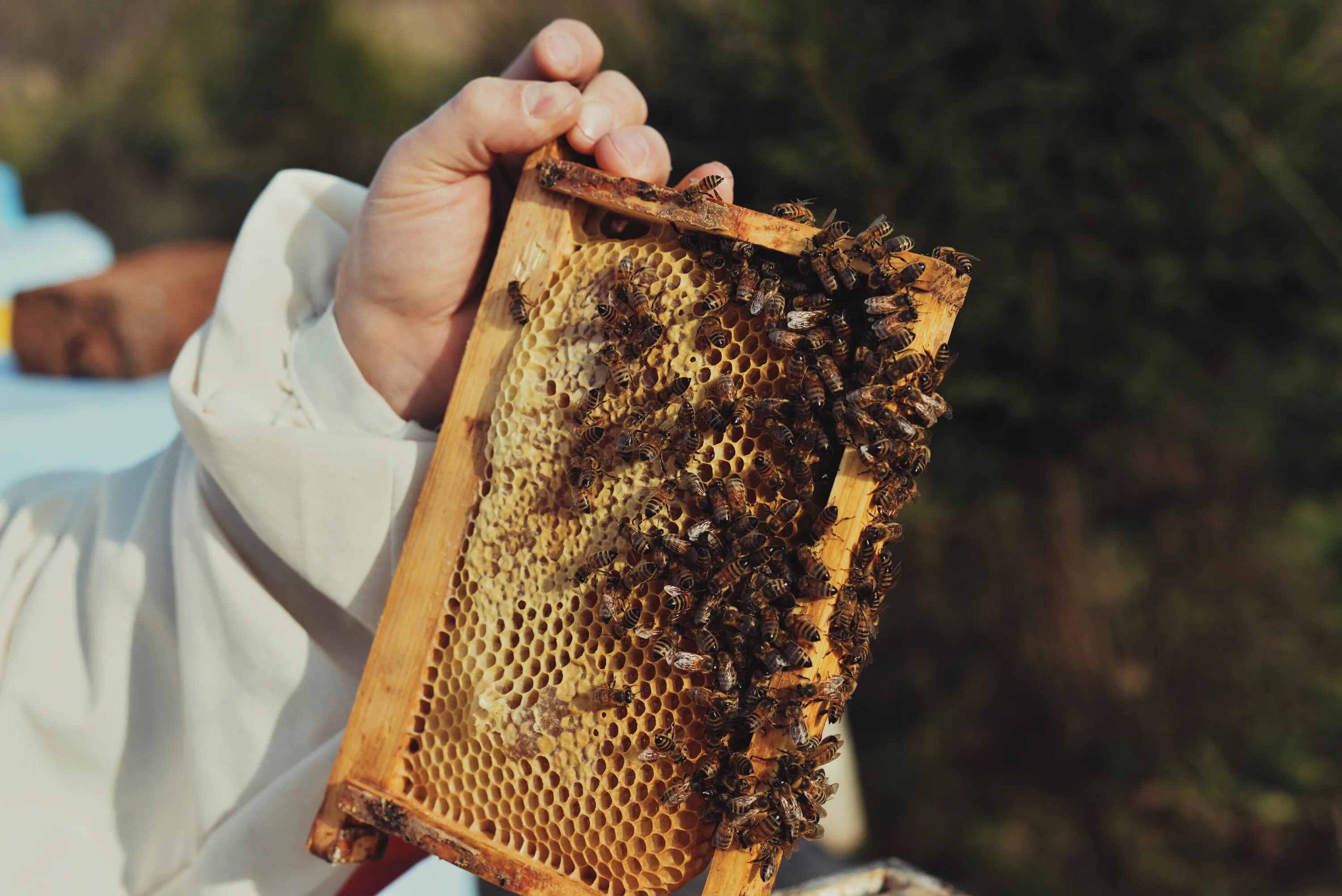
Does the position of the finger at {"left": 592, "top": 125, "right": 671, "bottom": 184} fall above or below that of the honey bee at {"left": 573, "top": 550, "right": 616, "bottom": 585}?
above

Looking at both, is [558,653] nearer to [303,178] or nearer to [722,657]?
[722,657]

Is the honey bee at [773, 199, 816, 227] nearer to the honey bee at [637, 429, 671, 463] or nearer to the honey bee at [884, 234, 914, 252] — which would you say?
the honey bee at [884, 234, 914, 252]

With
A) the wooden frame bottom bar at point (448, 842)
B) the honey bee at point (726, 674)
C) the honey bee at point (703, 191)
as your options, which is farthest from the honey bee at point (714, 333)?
the wooden frame bottom bar at point (448, 842)

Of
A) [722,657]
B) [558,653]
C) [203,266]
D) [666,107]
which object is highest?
[666,107]

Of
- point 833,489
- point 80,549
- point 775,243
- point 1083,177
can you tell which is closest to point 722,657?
point 833,489

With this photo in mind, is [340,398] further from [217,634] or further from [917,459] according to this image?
[917,459]

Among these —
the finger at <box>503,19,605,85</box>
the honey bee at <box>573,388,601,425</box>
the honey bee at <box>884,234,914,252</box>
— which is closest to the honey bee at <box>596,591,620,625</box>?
the honey bee at <box>573,388,601,425</box>
